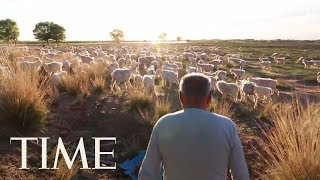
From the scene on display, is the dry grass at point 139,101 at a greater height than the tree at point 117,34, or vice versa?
the tree at point 117,34

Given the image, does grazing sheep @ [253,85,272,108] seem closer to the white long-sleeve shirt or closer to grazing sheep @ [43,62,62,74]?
→ grazing sheep @ [43,62,62,74]

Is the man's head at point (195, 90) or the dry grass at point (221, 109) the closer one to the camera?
the man's head at point (195, 90)

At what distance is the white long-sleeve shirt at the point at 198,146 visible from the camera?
370 cm

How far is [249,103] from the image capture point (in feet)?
55.7

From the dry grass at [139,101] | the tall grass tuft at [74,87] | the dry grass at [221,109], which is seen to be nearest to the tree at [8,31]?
the tall grass tuft at [74,87]

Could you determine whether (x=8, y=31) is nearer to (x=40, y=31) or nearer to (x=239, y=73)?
(x=40, y=31)

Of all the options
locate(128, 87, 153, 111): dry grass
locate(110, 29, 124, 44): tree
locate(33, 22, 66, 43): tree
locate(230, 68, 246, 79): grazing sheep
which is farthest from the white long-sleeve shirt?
locate(110, 29, 124, 44): tree

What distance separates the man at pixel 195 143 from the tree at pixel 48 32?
313 feet

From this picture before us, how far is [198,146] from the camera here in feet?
12.2

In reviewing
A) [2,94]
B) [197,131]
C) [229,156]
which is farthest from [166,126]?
[2,94]

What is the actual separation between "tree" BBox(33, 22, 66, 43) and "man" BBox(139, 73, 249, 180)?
95.5 metres

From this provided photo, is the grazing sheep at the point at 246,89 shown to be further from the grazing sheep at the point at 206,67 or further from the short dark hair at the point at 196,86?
the short dark hair at the point at 196,86

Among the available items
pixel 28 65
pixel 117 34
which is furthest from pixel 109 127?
pixel 117 34

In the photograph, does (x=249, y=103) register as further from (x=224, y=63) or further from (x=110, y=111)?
(x=224, y=63)
